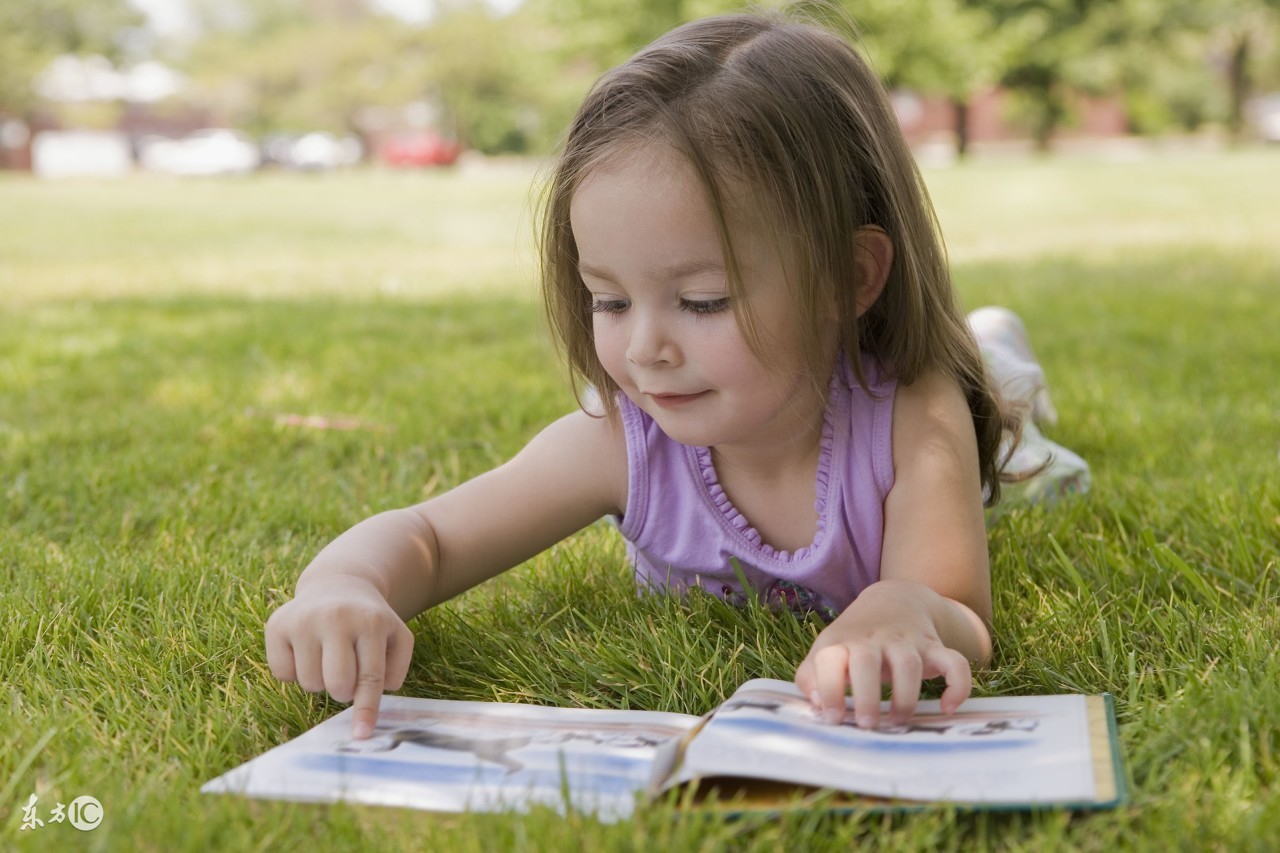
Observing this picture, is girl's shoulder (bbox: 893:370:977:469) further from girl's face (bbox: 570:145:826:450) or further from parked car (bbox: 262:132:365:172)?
parked car (bbox: 262:132:365:172)

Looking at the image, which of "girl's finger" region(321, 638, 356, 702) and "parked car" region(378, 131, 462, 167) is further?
"parked car" region(378, 131, 462, 167)

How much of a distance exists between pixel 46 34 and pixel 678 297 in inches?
2102

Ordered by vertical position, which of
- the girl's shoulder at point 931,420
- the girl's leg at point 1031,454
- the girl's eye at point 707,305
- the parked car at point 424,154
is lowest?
the parked car at point 424,154

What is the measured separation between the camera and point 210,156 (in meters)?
43.3

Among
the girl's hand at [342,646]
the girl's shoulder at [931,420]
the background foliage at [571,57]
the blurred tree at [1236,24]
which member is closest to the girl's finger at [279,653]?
the girl's hand at [342,646]

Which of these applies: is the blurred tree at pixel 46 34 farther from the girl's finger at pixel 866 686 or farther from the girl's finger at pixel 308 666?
the girl's finger at pixel 866 686

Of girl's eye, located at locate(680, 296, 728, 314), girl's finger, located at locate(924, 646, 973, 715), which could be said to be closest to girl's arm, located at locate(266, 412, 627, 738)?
girl's eye, located at locate(680, 296, 728, 314)

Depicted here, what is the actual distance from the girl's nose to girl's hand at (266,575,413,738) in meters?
0.46

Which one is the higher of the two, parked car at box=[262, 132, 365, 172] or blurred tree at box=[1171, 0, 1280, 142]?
blurred tree at box=[1171, 0, 1280, 142]

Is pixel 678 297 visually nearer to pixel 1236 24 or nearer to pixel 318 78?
pixel 1236 24

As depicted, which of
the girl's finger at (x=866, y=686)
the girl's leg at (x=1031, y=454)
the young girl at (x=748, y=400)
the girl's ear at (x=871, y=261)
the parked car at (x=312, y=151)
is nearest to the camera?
the girl's finger at (x=866, y=686)

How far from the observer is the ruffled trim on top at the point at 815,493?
1968 millimetres

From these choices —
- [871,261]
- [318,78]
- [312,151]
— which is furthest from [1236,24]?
[871,261]

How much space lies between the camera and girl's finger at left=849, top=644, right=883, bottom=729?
4.72 feet
